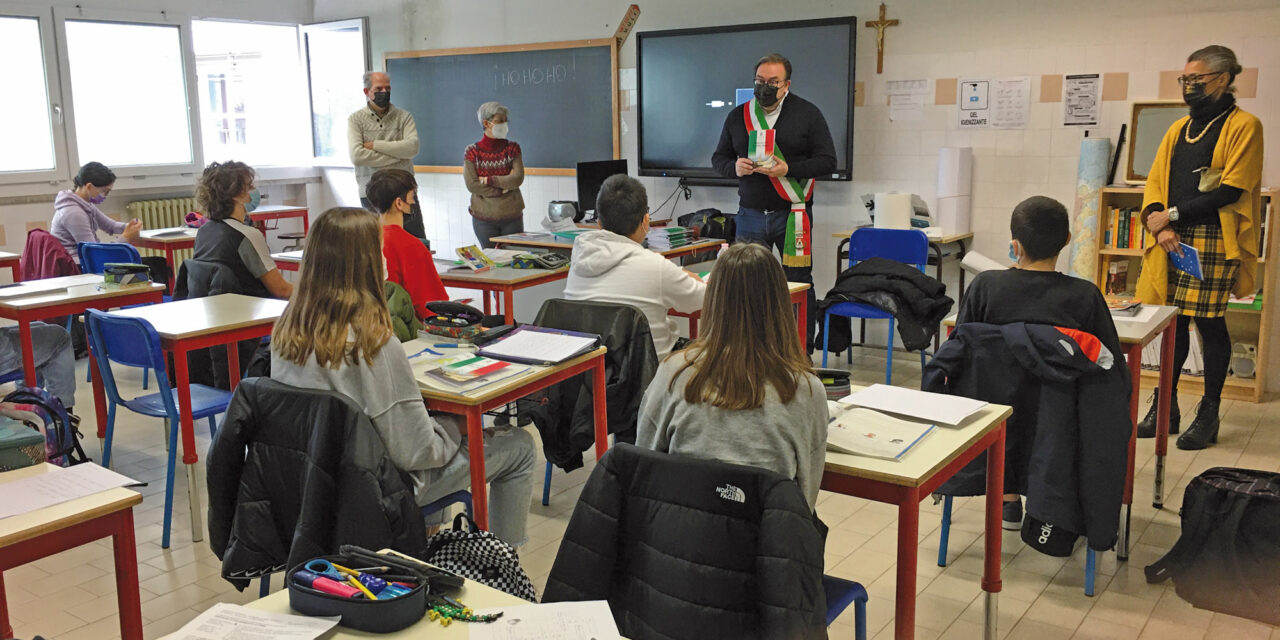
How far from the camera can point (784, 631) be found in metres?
1.67

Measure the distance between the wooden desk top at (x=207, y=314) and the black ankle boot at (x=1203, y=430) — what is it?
3.65 metres

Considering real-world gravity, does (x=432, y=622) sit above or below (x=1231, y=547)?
above

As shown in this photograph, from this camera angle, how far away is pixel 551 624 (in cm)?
136

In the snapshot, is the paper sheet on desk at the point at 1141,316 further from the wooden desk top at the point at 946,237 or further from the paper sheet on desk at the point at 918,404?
the wooden desk top at the point at 946,237

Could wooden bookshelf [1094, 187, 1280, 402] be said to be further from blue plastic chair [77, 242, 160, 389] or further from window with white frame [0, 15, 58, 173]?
window with white frame [0, 15, 58, 173]

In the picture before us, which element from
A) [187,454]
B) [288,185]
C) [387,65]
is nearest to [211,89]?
[288,185]

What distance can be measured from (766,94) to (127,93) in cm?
554

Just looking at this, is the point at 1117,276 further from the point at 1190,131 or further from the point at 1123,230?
the point at 1190,131

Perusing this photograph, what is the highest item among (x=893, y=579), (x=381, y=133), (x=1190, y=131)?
(x=381, y=133)

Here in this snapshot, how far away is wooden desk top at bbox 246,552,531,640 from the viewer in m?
1.35

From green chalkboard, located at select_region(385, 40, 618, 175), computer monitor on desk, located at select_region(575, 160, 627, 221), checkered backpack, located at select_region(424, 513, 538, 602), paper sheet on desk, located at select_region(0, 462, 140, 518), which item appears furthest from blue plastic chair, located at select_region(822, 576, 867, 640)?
green chalkboard, located at select_region(385, 40, 618, 175)

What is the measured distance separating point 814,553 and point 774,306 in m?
0.49

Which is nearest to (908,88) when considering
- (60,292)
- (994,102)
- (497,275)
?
(994,102)

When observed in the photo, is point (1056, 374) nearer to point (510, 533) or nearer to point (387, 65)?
point (510, 533)
